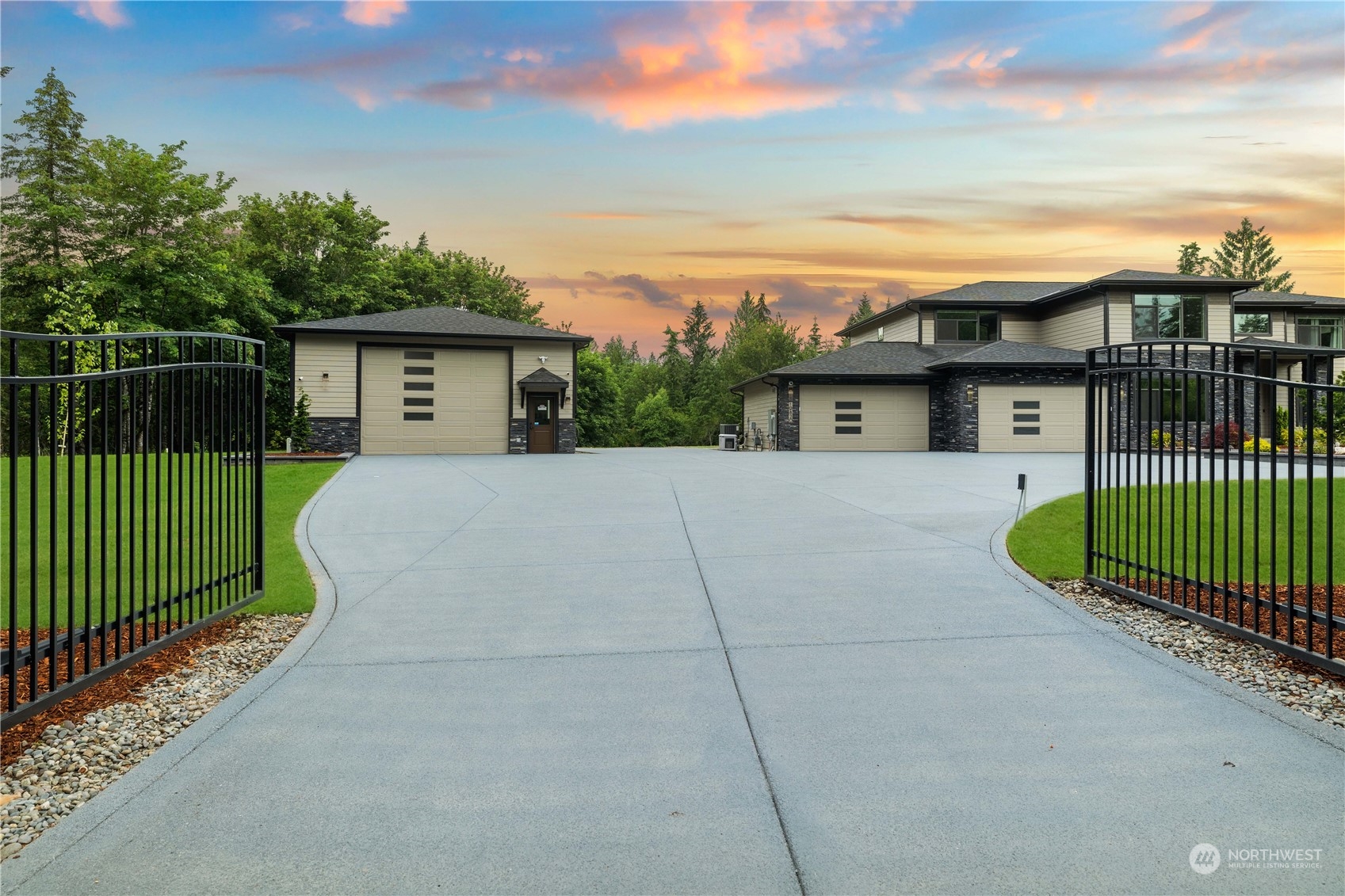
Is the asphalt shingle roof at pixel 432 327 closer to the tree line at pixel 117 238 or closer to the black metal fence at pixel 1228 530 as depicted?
the tree line at pixel 117 238

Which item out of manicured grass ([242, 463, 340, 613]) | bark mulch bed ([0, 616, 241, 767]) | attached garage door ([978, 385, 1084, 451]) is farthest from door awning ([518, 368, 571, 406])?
bark mulch bed ([0, 616, 241, 767])

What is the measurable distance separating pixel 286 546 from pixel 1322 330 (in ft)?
131

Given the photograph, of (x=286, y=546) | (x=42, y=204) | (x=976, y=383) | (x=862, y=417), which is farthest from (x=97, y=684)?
(x=42, y=204)

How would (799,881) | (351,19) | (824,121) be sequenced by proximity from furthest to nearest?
(824,121), (351,19), (799,881)

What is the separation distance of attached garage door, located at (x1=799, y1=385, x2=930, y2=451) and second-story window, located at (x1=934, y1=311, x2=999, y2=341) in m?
4.32

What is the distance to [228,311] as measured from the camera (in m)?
30.7

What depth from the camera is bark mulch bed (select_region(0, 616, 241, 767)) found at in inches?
144

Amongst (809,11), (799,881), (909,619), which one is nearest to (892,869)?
(799,881)

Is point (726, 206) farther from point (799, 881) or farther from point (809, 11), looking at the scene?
point (799, 881)

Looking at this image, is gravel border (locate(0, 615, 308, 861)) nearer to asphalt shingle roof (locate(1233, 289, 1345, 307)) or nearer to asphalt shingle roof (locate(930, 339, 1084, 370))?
asphalt shingle roof (locate(930, 339, 1084, 370))

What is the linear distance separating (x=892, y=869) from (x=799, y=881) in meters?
0.32

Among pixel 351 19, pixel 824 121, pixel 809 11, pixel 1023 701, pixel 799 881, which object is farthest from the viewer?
pixel 824 121

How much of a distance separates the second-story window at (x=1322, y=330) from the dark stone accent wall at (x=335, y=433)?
37212 mm

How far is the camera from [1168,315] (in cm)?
2684
